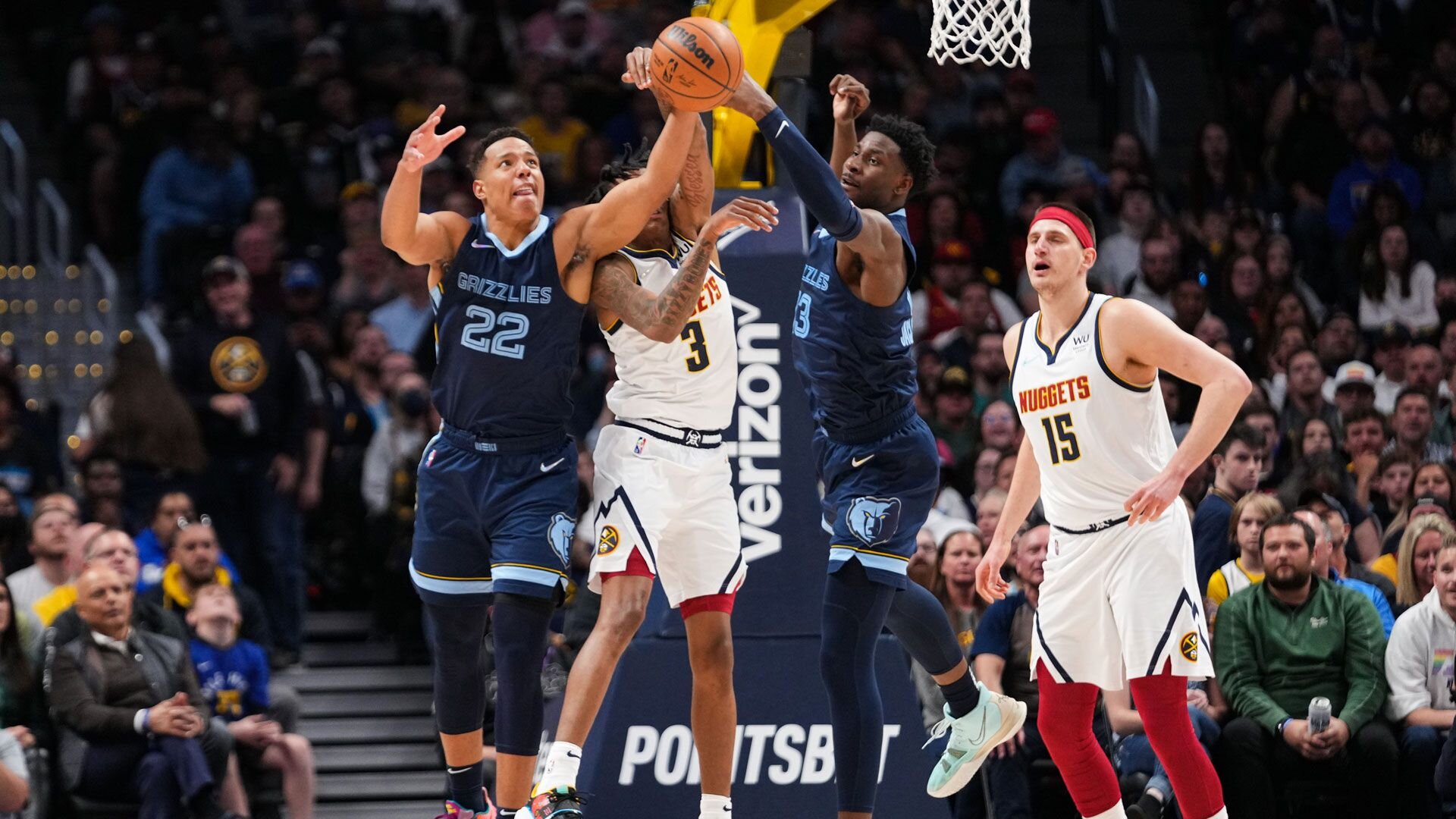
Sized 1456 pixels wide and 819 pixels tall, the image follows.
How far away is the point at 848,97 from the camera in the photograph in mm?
7492

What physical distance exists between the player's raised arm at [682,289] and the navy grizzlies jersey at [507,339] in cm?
23

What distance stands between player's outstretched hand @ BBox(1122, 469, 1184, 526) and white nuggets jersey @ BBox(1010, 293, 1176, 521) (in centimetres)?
20

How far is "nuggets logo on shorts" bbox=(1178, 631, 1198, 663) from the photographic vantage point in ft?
21.9

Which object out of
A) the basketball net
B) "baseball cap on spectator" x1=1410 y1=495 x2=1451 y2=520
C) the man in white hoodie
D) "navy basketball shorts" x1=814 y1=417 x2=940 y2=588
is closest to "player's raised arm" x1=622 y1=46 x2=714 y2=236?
"navy basketball shorts" x1=814 y1=417 x2=940 y2=588

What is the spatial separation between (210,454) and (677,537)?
16.9 ft

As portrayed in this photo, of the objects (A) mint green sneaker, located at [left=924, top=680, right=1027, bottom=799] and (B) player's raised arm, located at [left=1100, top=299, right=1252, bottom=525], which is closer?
(B) player's raised arm, located at [left=1100, top=299, right=1252, bottom=525]

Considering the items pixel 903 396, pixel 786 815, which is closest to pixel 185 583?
pixel 786 815

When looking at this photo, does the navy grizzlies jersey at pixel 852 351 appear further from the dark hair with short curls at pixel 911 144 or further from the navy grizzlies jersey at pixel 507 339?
the navy grizzlies jersey at pixel 507 339

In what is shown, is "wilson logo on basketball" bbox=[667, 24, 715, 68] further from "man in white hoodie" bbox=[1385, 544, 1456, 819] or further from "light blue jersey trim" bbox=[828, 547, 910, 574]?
"man in white hoodie" bbox=[1385, 544, 1456, 819]

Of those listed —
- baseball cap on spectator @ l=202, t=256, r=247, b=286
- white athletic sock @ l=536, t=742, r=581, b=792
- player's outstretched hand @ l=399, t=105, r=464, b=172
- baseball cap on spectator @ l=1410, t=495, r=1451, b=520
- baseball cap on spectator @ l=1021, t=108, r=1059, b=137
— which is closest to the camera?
white athletic sock @ l=536, t=742, r=581, b=792

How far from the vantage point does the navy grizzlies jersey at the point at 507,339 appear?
700 cm

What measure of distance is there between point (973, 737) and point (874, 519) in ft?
3.04

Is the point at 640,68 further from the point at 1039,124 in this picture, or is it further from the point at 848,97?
the point at 1039,124

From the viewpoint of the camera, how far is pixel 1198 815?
22.1ft
